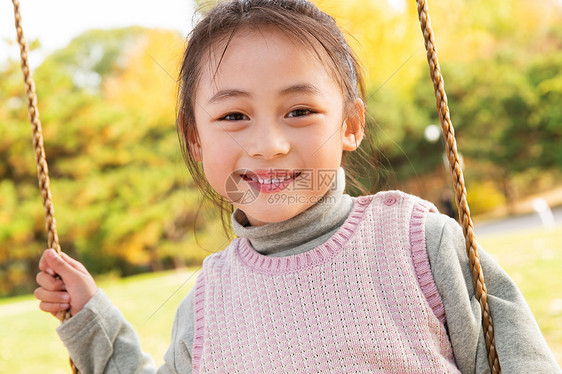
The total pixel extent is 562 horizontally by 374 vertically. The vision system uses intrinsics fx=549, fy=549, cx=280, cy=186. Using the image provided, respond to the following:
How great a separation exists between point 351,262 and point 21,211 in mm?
10857

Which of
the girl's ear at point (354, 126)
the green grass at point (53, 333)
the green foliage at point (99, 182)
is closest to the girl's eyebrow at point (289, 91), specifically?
the girl's ear at point (354, 126)

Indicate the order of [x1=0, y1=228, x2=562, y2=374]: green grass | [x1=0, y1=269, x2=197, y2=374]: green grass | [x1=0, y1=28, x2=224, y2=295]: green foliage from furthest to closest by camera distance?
[x1=0, y1=28, x2=224, y2=295]: green foliage < [x1=0, y1=269, x2=197, y2=374]: green grass < [x1=0, y1=228, x2=562, y2=374]: green grass

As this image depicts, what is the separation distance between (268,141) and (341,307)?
0.32 m

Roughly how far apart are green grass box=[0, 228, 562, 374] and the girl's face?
7.57 feet

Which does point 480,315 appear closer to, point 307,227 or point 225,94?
point 307,227

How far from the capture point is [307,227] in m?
1.08

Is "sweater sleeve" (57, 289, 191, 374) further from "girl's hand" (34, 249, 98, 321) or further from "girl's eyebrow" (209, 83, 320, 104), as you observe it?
"girl's eyebrow" (209, 83, 320, 104)

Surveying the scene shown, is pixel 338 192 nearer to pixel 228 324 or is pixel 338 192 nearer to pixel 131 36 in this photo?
pixel 228 324

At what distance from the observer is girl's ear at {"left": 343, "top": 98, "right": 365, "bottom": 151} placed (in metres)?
1.10

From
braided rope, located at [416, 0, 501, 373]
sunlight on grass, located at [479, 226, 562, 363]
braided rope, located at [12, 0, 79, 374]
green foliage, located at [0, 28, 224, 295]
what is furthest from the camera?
green foliage, located at [0, 28, 224, 295]

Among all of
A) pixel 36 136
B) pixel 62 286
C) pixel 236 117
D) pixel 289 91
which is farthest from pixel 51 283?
pixel 289 91

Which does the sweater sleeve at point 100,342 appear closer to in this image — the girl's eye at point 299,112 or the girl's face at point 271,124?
the girl's face at point 271,124

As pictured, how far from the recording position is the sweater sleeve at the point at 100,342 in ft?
4.03

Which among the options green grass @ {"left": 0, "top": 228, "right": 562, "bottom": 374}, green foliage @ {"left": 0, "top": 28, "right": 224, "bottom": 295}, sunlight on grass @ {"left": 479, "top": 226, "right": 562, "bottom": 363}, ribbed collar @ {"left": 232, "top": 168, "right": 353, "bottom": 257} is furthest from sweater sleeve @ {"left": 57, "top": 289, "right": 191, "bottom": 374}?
green foliage @ {"left": 0, "top": 28, "right": 224, "bottom": 295}
